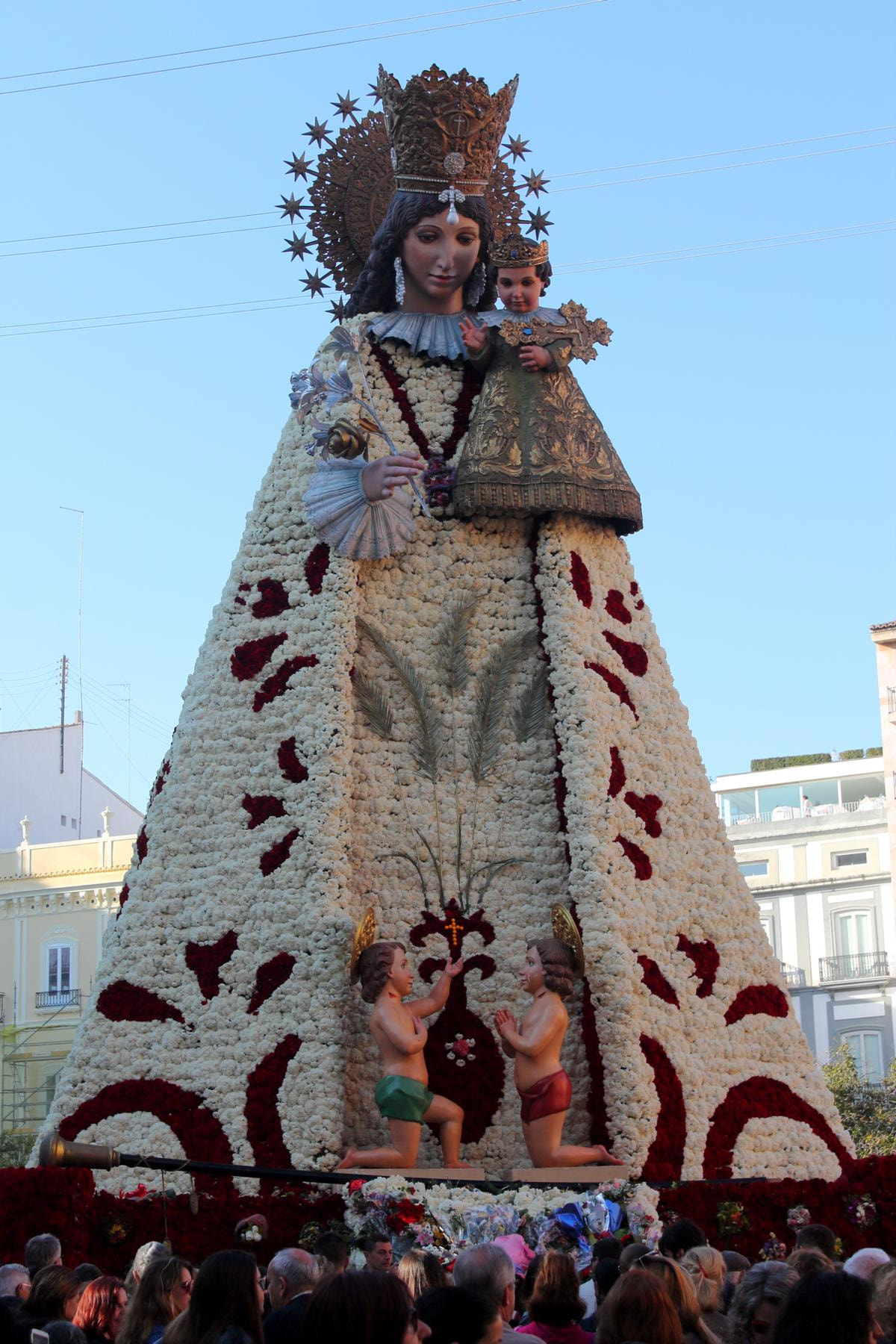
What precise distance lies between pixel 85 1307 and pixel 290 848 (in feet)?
22.0

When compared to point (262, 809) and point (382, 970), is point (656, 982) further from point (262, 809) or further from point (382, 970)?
point (262, 809)

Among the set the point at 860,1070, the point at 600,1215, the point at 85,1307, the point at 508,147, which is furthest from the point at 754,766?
the point at 85,1307

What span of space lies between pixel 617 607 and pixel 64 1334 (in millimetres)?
9308

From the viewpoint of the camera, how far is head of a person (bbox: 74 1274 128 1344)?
605 centimetres

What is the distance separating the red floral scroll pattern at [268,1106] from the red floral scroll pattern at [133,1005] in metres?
0.84

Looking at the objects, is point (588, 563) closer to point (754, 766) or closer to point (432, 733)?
point (432, 733)

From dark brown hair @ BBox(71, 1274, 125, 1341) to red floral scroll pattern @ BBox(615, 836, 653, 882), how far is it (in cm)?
703

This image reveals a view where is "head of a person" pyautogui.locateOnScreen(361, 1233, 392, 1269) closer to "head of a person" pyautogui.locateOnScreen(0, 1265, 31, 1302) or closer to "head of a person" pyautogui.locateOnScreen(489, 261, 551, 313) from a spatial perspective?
"head of a person" pyautogui.locateOnScreen(0, 1265, 31, 1302)

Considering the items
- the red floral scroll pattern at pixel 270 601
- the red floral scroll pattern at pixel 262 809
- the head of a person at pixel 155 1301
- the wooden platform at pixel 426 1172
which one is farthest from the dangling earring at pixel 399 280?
the head of a person at pixel 155 1301

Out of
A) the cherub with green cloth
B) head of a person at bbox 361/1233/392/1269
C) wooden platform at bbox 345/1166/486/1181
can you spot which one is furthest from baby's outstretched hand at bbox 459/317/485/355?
head of a person at bbox 361/1233/392/1269

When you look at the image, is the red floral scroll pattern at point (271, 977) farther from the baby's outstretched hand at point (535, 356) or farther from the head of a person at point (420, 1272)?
the head of a person at point (420, 1272)

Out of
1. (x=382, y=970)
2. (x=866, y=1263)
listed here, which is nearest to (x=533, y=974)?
(x=382, y=970)

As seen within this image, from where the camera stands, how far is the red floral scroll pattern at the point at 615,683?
13.3 metres

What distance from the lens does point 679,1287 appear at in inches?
213
